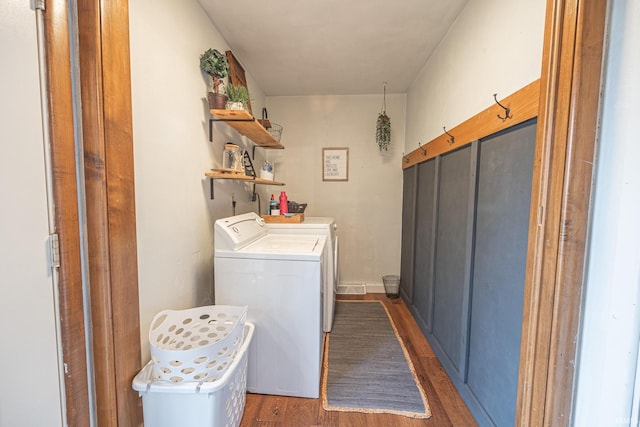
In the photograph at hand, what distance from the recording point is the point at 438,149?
1920 millimetres

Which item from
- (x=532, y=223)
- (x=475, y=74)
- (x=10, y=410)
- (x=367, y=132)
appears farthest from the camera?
(x=367, y=132)

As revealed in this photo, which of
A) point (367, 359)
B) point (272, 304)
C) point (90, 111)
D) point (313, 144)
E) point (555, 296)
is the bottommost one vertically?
point (367, 359)

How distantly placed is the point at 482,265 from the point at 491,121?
2.42 feet

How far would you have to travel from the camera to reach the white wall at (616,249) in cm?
64

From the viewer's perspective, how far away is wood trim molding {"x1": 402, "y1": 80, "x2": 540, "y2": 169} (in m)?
0.98

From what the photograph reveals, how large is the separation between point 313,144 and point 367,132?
2.19ft

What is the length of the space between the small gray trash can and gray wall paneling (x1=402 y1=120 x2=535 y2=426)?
2.85ft

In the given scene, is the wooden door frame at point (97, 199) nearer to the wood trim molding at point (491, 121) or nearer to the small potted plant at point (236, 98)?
the small potted plant at point (236, 98)

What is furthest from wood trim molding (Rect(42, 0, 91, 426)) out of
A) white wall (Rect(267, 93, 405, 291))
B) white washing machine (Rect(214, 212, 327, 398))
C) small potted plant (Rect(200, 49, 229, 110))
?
white wall (Rect(267, 93, 405, 291))

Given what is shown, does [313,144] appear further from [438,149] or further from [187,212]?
[187,212]

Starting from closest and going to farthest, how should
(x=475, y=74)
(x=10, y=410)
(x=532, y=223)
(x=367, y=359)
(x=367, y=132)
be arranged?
(x=10, y=410), (x=532, y=223), (x=475, y=74), (x=367, y=359), (x=367, y=132)

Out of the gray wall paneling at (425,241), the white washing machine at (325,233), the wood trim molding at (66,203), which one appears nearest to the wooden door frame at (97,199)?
the wood trim molding at (66,203)

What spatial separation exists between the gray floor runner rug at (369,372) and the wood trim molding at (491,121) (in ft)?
5.12

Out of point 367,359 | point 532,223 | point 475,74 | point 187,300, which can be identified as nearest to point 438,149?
point 475,74
